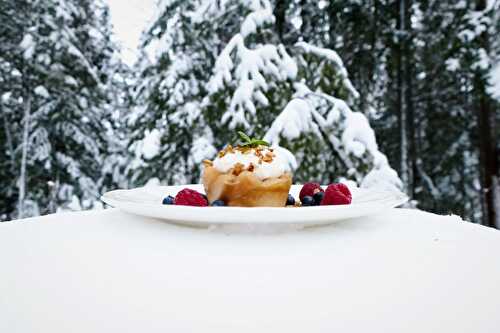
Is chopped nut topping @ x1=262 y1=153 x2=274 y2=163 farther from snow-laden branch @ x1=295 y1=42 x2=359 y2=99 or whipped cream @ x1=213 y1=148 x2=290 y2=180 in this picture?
snow-laden branch @ x1=295 y1=42 x2=359 y2=99

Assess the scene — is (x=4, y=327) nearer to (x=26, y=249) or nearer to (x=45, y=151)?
(x=26, y=249)

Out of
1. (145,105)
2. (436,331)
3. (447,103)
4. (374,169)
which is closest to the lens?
(436,331)

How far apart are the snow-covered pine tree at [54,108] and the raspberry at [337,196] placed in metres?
5.77

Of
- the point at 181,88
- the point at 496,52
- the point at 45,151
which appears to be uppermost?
A: the point at 496,52

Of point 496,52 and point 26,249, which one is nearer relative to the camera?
point 26,249

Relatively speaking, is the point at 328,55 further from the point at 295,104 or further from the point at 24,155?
the point at 24,155

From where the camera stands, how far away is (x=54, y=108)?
6.53 m

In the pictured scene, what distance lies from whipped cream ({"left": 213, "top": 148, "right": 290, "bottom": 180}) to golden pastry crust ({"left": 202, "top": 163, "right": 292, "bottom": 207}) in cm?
1

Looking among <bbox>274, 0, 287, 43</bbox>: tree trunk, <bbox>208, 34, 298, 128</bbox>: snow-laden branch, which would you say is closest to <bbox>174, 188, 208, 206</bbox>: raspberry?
<bbox>208, 34, 298, 128</bbox>: snow-laden branch

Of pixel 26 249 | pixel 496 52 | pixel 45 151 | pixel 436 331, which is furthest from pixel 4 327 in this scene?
pixel 45 151

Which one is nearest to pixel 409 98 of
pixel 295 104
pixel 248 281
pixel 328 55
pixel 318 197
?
pixel 328 55

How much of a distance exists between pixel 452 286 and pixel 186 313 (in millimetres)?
285

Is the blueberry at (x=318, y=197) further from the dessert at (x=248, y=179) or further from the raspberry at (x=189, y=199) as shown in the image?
the raspberry at (x=189, y=199)

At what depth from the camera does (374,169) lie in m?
2.92
